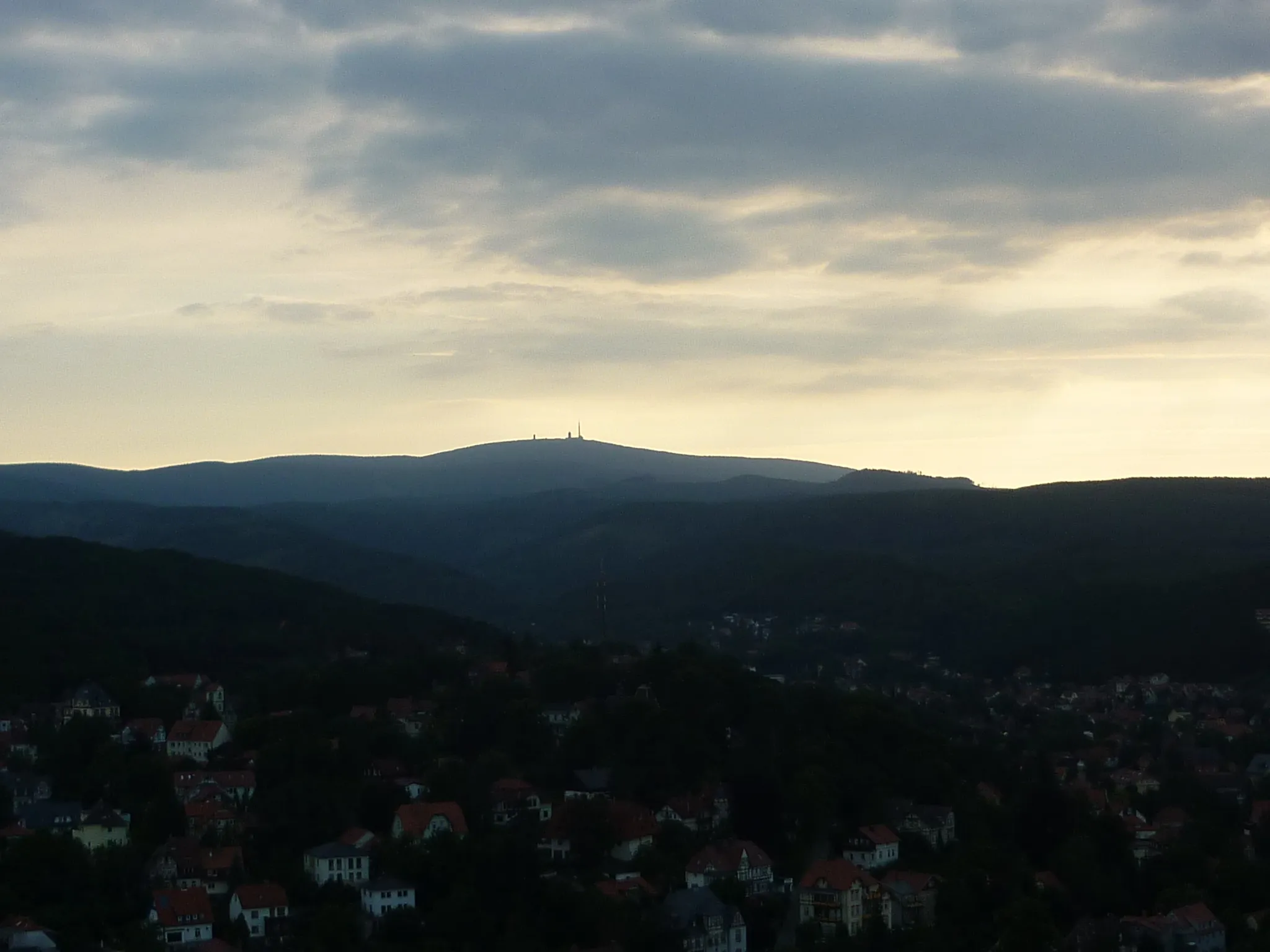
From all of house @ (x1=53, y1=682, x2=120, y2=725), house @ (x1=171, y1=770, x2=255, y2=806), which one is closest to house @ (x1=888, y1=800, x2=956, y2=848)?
house @ (x1=171, y1=770, x2=255, y2=806)

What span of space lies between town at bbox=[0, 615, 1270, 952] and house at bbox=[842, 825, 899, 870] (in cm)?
9

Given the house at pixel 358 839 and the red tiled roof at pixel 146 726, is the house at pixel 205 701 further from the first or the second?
the house at pixel 358 839

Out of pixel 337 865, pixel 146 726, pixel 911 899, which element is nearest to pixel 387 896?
pixel 337 865

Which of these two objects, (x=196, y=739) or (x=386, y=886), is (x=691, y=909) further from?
(x=196, y=739)

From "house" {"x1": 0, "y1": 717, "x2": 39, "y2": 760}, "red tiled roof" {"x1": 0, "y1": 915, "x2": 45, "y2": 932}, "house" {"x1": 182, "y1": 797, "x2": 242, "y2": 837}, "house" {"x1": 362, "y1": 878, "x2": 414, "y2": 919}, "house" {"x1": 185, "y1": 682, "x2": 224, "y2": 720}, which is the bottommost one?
"house" {"x1": 362, "y1": 878, "x2": 414, "y2": 919}

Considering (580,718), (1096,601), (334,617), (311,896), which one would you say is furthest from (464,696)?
(1096,601)

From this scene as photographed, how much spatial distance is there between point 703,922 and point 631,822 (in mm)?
5061

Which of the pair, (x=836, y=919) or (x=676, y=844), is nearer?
(x=836, y=919)

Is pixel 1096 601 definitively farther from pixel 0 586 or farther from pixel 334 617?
pixel 0 586

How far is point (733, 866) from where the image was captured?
38938 millimetres

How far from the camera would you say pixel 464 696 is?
50.1m

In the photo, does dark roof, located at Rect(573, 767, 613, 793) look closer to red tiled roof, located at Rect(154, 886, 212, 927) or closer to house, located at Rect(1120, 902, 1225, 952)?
red tiled roof, located at Rect(154, 886, 212, 927)

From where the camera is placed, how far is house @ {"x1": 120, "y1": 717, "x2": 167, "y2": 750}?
47125 millimetres

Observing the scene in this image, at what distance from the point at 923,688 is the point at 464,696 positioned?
120 ft
